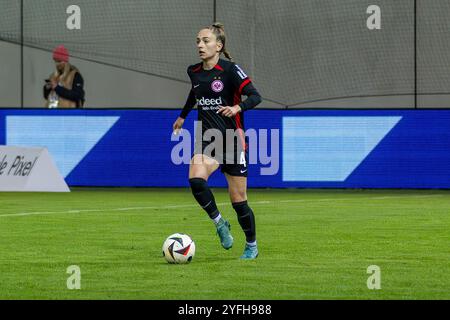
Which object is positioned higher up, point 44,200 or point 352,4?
point 352,4

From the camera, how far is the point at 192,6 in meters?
26.0

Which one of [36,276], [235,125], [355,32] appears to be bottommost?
[36,276]

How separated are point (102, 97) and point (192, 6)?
3808 millimetres

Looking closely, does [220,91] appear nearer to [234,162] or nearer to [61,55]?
[234,162]

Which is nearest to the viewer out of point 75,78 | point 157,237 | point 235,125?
point 235,125

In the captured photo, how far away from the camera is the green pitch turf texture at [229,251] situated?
9.35 m

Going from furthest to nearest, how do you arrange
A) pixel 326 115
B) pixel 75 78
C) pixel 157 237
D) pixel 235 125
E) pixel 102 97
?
pixel 102 97 < pixel 75 78 < pixel 326 115 < pixel 157 237 < pixel 235 125

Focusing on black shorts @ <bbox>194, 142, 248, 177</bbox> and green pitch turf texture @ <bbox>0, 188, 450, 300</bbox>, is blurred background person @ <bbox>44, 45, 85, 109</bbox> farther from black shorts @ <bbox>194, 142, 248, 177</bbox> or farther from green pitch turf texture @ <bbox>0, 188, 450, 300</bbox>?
black shorts @ <bbox>194, 142, 248, 177</bbox>

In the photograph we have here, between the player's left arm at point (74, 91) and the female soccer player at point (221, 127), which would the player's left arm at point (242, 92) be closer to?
the female soccer player at point (221, 127)

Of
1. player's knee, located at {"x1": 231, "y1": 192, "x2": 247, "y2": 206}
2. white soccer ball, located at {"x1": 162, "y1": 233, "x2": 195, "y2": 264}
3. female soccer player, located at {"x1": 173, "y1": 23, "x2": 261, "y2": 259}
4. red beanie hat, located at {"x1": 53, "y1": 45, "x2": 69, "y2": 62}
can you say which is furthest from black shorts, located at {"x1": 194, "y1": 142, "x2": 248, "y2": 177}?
red beanie hat, located at {"x1": 53, "y1": 45, "x2": 69, "y2": 62}

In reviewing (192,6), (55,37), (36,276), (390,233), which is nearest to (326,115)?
(192,6)

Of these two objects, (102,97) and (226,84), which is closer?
(226,84)

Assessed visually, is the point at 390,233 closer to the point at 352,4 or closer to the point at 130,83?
the point at 352,4

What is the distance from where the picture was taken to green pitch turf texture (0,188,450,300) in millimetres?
9352
